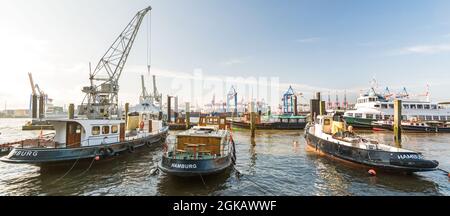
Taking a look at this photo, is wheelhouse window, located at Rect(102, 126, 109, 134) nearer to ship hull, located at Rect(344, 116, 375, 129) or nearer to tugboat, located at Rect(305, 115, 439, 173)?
tugboat, located at Rect(305, 115, 439, 173)

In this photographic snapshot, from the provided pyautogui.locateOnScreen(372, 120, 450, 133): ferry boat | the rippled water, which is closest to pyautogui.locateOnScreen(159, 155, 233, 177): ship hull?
the rippled water

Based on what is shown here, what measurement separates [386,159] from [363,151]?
151 centimetres

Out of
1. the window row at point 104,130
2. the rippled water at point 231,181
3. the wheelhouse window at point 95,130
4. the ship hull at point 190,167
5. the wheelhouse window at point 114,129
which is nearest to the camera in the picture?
the rippled water at point 231,181

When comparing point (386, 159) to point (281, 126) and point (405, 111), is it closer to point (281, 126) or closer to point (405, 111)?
point (281, 126)

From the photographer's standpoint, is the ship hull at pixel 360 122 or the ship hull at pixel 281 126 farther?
the ship hull at pixel 281 126

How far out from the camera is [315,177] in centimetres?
1547

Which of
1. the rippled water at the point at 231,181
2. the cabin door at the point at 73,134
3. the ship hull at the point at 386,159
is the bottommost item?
the rippled water at the point at 231,181

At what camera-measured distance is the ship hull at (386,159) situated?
14.6 m

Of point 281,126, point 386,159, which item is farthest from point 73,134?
point 281,126

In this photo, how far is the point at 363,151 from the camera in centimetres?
1681

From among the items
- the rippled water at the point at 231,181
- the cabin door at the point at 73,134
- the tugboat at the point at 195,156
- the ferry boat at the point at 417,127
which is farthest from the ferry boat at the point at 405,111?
the cabin door at the point at 73,134

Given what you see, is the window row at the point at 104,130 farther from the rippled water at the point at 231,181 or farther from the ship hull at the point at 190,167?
the ship hull at the point at 190,167
